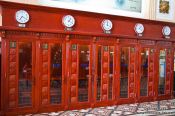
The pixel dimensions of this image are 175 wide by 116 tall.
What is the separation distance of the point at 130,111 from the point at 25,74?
319 centimetres

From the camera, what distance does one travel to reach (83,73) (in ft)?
23.6

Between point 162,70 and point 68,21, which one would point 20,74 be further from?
point 162,70

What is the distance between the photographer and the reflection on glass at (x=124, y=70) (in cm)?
782

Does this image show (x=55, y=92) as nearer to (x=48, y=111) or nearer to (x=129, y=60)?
(x=48, y=111)

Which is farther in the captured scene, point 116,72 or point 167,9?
point 167,9

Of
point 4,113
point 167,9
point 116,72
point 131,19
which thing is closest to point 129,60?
point 116,72

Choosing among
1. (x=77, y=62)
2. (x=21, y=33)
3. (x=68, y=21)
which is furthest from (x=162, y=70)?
(x=21, y=33)

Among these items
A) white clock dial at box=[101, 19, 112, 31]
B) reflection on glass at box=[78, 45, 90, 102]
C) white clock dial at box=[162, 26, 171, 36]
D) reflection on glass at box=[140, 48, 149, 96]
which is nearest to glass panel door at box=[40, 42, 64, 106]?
reflection on glass at box=[78, 45, 90, 102]

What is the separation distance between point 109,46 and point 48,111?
8.95 feet

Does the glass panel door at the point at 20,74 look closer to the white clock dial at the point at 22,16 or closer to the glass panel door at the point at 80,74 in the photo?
the white clock dial at the point at 22,16

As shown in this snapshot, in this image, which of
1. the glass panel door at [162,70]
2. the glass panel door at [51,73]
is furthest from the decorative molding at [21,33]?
the glass panel door at [162,70]

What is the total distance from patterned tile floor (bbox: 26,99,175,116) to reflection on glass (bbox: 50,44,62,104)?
0.46 m

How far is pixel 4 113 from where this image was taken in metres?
6.09

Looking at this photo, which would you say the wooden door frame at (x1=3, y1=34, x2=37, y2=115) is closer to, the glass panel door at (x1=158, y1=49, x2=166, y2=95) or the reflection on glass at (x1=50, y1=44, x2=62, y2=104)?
the reflection on glass at (x1=50, y1=44, x2=62, y2=104)
